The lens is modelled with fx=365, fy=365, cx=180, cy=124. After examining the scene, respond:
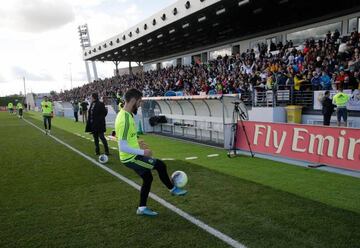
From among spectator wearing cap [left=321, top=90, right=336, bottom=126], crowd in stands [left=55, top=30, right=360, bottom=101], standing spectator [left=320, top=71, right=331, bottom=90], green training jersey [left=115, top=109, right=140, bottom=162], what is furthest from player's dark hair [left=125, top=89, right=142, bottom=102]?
standing spectator [left=320, top=71, right=331, bottom=90]

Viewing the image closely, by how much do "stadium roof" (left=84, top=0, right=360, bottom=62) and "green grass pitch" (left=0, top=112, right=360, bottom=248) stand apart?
1564 centimetres

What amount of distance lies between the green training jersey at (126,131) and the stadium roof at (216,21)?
60.3 feet

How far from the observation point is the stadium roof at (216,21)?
22609 millimetres

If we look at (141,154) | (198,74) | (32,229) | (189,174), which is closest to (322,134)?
(189,174)

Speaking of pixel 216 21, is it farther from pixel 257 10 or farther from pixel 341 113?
pixel 341 113

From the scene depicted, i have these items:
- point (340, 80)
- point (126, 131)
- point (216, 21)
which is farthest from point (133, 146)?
point (216, 21)

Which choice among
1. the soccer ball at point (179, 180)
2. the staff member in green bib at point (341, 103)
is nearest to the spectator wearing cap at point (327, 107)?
the staff member in green bib at point (341, 103)

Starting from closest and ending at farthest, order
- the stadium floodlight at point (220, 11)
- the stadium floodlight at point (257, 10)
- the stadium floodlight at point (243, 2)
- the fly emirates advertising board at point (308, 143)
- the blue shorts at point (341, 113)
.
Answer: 1. the fly emirates advertising board at point (308, 143)
2. the blue shorts at point (341, 113)
3. the stadium floodlight at point (243, 2)
4. the stadium floodlight at point (257, 10)
5. the stadium floodlight at point (220, 11)

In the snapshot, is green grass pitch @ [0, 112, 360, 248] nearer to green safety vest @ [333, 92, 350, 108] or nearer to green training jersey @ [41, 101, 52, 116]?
green safety vest @ [333, 92, 350, 108]

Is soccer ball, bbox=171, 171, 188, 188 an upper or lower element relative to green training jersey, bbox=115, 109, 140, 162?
lower

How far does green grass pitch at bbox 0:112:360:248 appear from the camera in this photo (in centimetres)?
477

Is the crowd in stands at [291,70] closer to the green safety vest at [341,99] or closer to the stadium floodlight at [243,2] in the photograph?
the green safety vest at [341,99]

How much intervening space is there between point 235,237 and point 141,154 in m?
1.73

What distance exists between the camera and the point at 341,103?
1434cm
